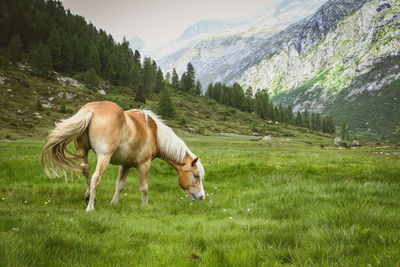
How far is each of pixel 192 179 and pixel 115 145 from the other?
9.51 feet

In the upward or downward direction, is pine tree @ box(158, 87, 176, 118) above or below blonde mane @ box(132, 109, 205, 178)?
above

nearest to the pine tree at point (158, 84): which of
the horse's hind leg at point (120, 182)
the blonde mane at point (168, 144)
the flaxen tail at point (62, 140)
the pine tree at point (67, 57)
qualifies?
the pine tree at point (67, 57)

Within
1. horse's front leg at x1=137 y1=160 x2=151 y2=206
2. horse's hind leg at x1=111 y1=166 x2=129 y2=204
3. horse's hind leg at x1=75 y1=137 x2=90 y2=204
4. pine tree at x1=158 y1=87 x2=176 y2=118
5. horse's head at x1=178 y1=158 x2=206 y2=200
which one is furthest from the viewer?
pine tree at x1=158 y1=87 x2=176 y2=118

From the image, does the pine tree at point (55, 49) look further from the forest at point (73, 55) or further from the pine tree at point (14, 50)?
the pine tree at point (14, 50)

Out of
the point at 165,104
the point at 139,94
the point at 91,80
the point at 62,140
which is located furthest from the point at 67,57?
the point at 62,140

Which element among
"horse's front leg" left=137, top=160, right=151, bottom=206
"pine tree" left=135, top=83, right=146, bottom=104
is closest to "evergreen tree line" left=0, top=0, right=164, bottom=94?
"pine tree" left=135, top=83, right=146, bottom=104

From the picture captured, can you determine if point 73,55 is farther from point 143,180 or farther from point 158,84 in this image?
point 143,180

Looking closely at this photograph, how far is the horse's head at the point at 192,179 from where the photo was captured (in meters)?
7.80

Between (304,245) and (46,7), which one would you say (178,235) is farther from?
(46,7)

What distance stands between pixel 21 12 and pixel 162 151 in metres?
135

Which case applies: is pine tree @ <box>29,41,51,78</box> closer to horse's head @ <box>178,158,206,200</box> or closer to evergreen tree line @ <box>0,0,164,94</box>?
evergreen tree line @ <box>0,0,164,94</box>

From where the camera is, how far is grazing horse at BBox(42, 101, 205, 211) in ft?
19.6

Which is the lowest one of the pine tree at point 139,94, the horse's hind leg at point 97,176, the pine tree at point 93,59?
the horse's hind leg at point 97,176

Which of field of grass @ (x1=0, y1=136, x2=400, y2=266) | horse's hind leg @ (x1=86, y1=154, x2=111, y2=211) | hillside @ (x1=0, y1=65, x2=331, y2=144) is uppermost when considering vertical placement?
hillside @ (x1=0, y1=65, x2=331, y2=144)
